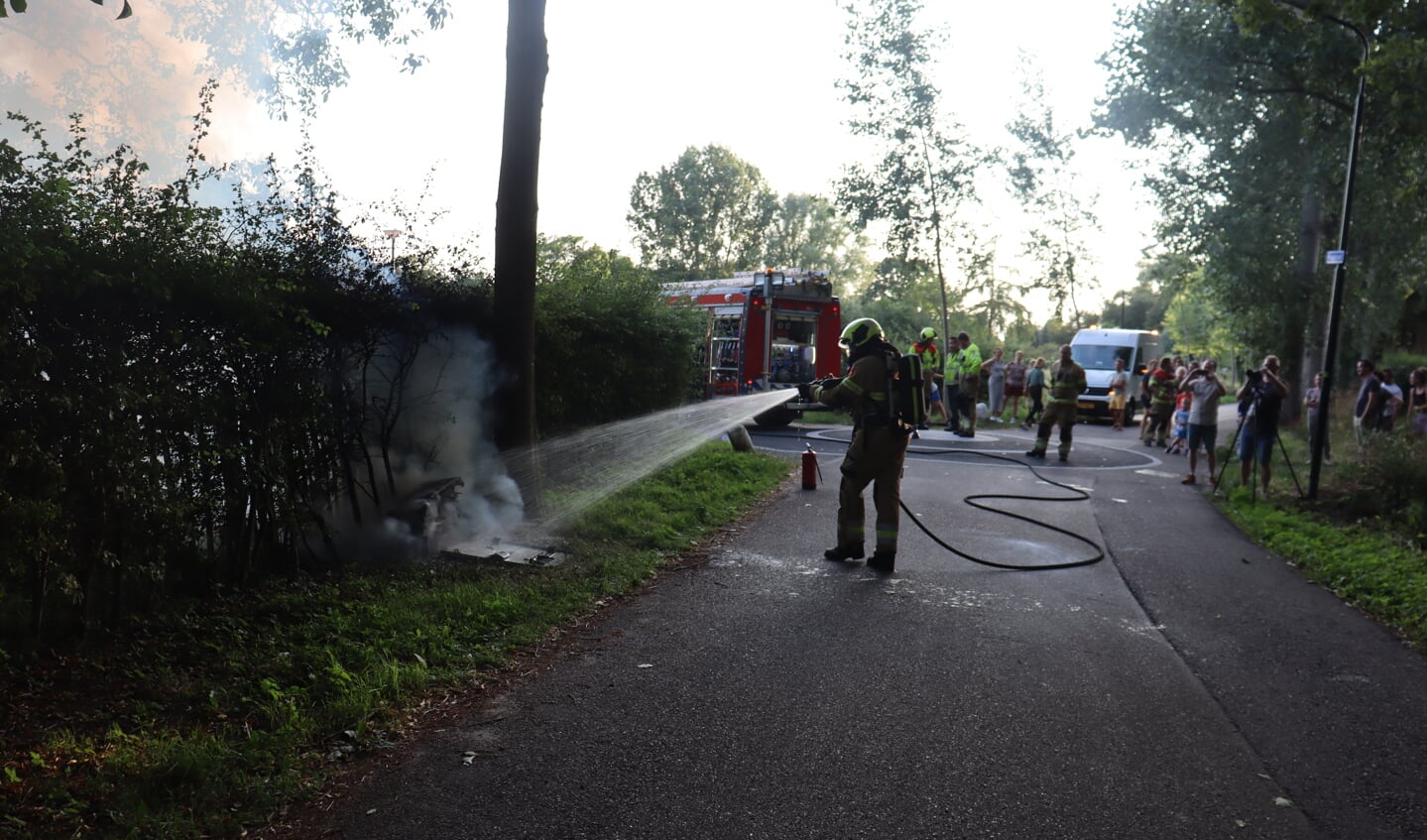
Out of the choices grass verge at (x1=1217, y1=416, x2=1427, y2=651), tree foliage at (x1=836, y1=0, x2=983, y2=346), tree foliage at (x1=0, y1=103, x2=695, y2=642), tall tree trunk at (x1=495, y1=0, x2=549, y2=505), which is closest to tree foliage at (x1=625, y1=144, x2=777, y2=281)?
tree foliage at (x1=836, y1=0, x2=983, y2=346)

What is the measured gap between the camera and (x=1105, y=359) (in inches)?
1087

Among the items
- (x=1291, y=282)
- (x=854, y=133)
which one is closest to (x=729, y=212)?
(x=854, y=133)

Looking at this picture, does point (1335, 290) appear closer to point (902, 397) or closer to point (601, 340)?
point (902, 397)

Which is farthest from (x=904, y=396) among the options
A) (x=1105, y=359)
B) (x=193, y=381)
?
(x=1105, y=359)

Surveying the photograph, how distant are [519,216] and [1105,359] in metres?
23.1

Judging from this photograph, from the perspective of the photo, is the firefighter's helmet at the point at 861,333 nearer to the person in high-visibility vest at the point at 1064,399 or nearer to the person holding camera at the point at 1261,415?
the person holding camera at the point at 1261,415

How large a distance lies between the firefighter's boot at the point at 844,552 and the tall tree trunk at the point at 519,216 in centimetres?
A: 264

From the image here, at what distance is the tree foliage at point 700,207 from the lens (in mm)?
57094

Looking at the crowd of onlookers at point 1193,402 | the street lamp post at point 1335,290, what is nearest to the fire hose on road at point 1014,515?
the crowd of onlookers at point 1193,402

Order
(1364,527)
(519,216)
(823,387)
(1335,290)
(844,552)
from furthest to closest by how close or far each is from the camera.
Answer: (1335,290), (1364,527), (823,387), (519,216), (844,552)

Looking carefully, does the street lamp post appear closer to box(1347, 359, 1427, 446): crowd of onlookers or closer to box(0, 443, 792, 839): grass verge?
box(1347, 359, 1427, 446): crowd of onlookers

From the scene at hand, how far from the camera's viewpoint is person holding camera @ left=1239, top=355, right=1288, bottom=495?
1196cm

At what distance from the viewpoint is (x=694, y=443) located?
41.1 ft

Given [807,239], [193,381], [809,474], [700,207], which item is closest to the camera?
[193,381]
